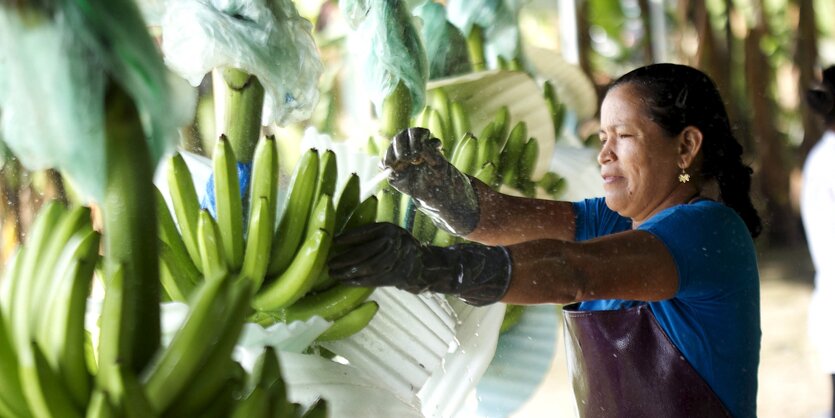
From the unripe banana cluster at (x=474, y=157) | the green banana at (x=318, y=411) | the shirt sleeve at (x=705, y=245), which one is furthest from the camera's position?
the unripe banana cluster at (x=474, y=157)

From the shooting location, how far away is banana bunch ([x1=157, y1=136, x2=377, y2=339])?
67 centimetres

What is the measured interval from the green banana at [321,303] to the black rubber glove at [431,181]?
7.6 inches

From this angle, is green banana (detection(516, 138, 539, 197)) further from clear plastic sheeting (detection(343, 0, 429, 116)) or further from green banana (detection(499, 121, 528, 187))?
clear plastic sheeting (detection(343, 0, 429, 116))

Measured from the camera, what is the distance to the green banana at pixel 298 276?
66 cm

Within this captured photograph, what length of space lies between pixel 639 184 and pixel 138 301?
525 mm

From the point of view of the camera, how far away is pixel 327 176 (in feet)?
2.41

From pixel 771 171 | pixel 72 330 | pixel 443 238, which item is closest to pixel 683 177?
pixel 443 238

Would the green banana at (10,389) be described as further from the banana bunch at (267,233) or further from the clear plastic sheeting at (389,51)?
the clear plastic sheeting at (389,51)

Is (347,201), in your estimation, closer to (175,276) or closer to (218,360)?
(175,276)

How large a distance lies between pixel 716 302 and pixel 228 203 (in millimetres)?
421

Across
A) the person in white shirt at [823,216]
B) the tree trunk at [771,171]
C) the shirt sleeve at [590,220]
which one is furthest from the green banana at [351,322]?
the tree trunk at [771,171]

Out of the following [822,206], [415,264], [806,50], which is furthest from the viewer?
[806,50]

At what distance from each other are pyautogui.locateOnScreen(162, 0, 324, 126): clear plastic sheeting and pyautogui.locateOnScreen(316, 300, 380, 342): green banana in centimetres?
19

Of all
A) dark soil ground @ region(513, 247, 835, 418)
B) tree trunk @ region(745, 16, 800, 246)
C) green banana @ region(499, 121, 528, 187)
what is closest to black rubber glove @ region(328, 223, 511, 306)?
green banana @ region(499, 121, 528, 187)
